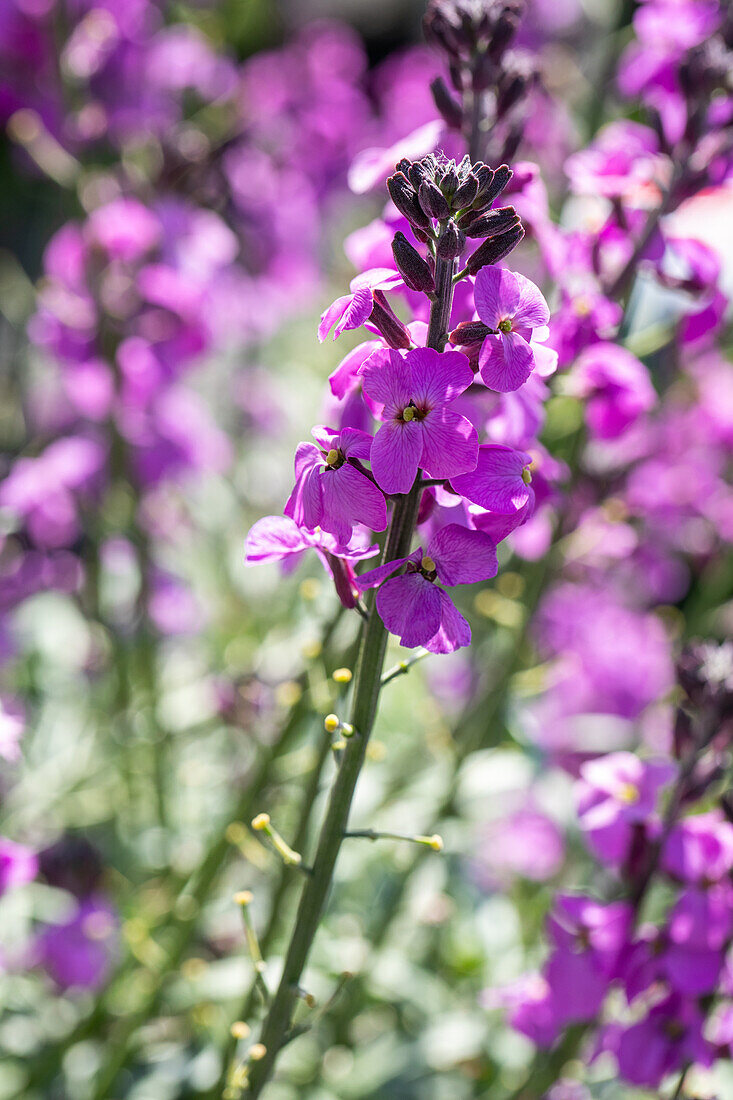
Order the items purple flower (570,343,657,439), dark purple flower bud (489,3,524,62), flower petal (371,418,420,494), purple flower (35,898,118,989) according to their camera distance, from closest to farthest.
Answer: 1. flower petal (371,418,420,494)
2. dark purple flower bud (489,3,524,62)
3. purple flower (570,343,657,439)
4. purple flower (35,898,118,989)


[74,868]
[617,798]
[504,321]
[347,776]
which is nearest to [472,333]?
[504,321]

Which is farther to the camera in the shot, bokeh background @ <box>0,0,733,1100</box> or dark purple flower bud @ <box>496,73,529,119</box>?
bokeh background @ <box>0,0,733,1100</box>

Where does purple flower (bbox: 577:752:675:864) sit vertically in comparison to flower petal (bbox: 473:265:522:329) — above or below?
below

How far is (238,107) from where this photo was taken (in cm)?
258

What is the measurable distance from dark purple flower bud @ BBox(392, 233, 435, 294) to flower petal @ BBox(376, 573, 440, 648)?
219mm

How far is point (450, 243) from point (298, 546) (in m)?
0.26

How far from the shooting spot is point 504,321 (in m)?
0.68

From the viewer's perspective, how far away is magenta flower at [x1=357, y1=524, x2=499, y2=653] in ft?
2.18

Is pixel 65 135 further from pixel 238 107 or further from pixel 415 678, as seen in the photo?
pixel 415 678

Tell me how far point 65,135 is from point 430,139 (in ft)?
3.89

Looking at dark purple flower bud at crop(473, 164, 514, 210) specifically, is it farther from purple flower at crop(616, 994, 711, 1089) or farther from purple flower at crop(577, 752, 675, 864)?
purple flower at crop(616, 994, 711, 1089)

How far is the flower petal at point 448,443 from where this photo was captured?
657mm

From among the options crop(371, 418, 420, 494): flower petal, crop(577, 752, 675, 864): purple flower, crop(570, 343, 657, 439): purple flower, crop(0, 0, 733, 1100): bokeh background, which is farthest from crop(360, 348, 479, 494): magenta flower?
crop(577, 752, 675, 864): purple flower

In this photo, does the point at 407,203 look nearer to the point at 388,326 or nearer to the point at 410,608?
the point at 388,326
